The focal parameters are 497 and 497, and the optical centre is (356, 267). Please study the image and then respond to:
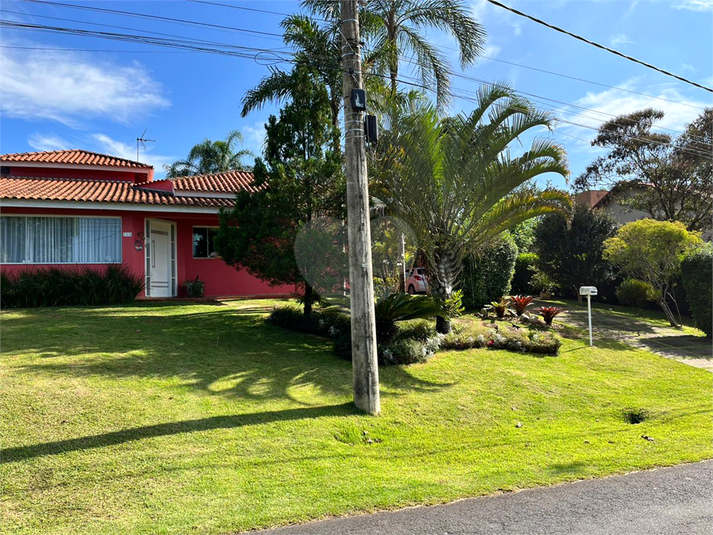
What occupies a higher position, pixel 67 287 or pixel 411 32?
pixel 411 32

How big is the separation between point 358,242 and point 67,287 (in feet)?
33.0

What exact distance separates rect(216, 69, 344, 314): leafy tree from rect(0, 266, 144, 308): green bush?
501cm

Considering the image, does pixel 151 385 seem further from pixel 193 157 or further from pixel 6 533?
pixel 193 157

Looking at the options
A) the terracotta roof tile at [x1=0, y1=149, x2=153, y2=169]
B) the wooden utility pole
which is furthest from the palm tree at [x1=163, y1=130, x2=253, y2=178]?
the wooden utility pole

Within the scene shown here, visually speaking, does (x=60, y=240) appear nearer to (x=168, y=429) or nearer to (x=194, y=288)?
(x=194, y=288)

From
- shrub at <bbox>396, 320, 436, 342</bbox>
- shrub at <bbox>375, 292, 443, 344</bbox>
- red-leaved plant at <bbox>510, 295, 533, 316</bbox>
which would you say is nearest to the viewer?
shrub at <bbox>375, 292, 443, 344</bbox>

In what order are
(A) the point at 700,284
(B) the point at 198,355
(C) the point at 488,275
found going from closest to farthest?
(B) the point at 198,355
(A) the point at 700,284
(C) the point at 488,275

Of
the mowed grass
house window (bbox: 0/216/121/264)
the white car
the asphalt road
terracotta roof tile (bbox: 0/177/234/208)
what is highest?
terracotta roof tile (bbox: 0/177/234/208)

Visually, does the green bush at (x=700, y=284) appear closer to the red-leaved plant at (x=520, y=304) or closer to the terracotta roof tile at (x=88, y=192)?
the red-leaved plant at (x=520, y=304)

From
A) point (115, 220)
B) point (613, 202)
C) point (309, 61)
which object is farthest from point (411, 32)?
point (613, 202)

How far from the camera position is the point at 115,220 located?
590 inches

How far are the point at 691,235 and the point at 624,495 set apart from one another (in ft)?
34.2

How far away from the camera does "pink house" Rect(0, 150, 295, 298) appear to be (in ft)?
46.6

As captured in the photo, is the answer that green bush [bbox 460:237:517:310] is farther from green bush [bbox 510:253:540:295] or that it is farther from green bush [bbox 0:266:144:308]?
green bush [bbox 0:266:144:308]
